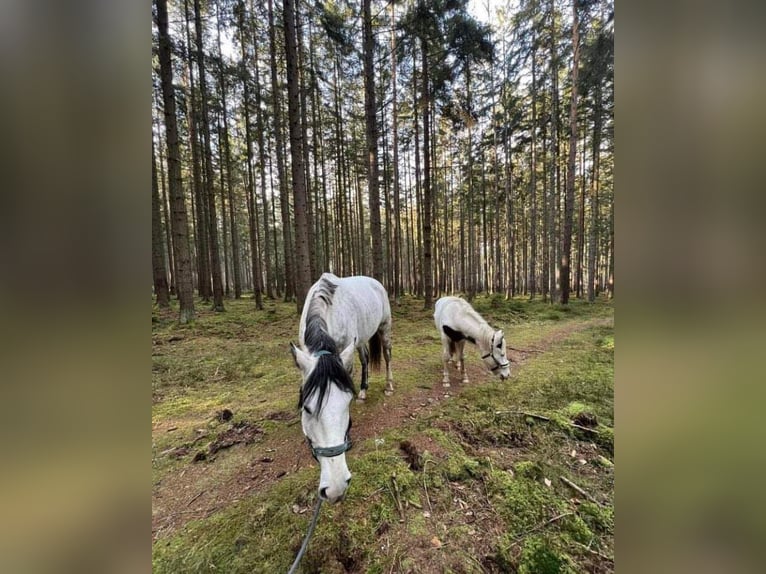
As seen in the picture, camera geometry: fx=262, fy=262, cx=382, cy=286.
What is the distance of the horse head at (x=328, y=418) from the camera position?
172 cm

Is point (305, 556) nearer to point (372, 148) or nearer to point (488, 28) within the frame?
point (372, 148)

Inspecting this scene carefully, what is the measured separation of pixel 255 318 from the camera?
9172 mm

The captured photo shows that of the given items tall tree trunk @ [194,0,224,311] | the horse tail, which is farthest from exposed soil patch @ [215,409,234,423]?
tall tree trunk @ [194,0,224,311]

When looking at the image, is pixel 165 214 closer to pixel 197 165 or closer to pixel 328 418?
pixel 197 165

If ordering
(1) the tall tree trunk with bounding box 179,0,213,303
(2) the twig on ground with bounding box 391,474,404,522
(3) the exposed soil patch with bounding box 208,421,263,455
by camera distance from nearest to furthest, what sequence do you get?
(2) the twig on ground with bounding box 391,474,404,522 < (3) the exposed soil patch with bounding box 208,421,263,455 < (1) the tall tree trunk with bounding box 179,0,213,303

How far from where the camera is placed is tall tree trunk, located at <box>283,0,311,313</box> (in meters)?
5.77

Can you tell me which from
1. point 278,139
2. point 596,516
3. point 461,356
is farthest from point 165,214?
point 596,516

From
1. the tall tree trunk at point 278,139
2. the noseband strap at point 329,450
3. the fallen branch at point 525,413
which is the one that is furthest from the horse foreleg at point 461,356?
the tall tree trunk at point 278,139

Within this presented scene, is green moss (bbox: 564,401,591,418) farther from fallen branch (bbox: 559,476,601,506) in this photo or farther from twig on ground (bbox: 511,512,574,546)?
twig on ground (bbox: 511,512,574,546)

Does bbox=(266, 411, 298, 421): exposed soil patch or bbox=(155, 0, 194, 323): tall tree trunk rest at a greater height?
bbox=(155, 0, 194, 323): tall tree trunk
